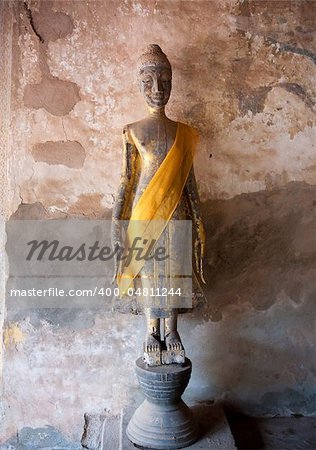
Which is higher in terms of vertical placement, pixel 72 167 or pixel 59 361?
pixel 72 167

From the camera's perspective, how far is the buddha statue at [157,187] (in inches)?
91.6

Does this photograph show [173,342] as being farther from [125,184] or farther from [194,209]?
[125,184]

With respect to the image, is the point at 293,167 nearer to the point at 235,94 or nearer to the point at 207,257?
the point at 235,94

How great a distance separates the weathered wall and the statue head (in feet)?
1.28

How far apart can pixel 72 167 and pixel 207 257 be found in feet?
3.05

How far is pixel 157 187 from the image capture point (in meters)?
2.31

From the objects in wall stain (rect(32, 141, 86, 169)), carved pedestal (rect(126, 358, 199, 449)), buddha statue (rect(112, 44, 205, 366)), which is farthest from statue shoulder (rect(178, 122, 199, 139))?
carved pedestal (rect(126, 358, 199, 449))

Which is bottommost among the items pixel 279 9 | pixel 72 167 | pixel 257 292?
pixel 257 292

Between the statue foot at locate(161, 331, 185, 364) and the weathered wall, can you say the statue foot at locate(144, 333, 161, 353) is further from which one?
the weathered wall

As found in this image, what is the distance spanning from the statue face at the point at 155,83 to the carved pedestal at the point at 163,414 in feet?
4.25

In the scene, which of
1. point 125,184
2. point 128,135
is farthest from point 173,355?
point 128,135

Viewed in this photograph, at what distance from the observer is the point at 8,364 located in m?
2.75

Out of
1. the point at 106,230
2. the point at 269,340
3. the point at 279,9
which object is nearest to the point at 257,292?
the point at 269,340

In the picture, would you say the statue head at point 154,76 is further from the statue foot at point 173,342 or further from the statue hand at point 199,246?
the statue foot at point 173,342
